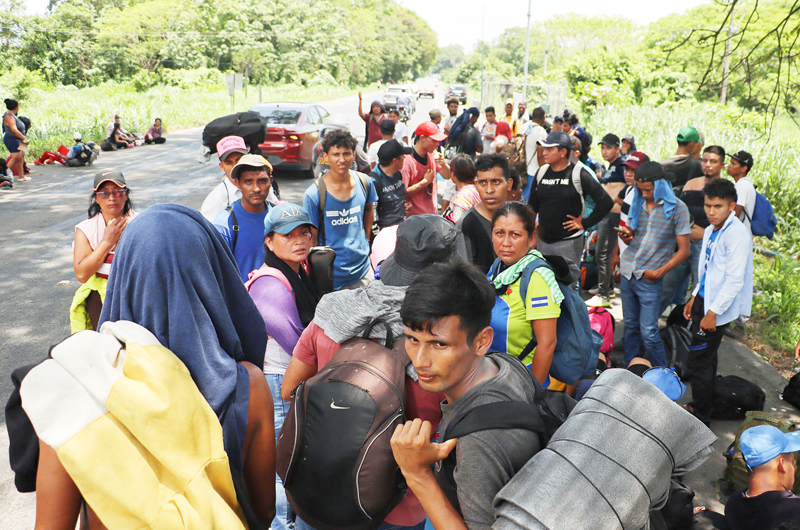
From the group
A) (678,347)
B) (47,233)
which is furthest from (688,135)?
(47,233)

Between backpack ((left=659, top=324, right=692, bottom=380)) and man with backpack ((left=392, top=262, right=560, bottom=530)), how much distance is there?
3.19 metres

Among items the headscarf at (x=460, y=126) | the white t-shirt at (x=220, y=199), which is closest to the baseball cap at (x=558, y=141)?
the white t-shirt at (x=220, y=199)

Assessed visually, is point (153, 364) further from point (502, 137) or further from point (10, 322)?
point (502, 137)

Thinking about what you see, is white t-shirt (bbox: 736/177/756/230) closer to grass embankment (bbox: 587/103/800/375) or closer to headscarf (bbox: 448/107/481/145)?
grass embankment (bbox: 587/103/800/375)

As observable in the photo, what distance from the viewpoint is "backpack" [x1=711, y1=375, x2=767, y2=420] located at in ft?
14.0

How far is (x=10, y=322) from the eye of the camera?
19.1ft

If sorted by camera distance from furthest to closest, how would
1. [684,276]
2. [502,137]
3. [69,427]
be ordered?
1. [502,137]
2. [684,276]
3. [69,427]

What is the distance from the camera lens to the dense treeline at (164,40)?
40719 millimetres

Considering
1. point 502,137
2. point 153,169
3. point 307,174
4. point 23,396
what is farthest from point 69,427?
point 153,169

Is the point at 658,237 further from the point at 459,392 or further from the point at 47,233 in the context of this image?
the point at 47,233

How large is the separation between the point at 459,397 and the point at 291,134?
487 inches

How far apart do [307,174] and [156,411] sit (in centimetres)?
1348

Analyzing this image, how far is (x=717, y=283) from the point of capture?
399cm

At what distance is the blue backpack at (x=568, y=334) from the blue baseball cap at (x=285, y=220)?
3.98ft
